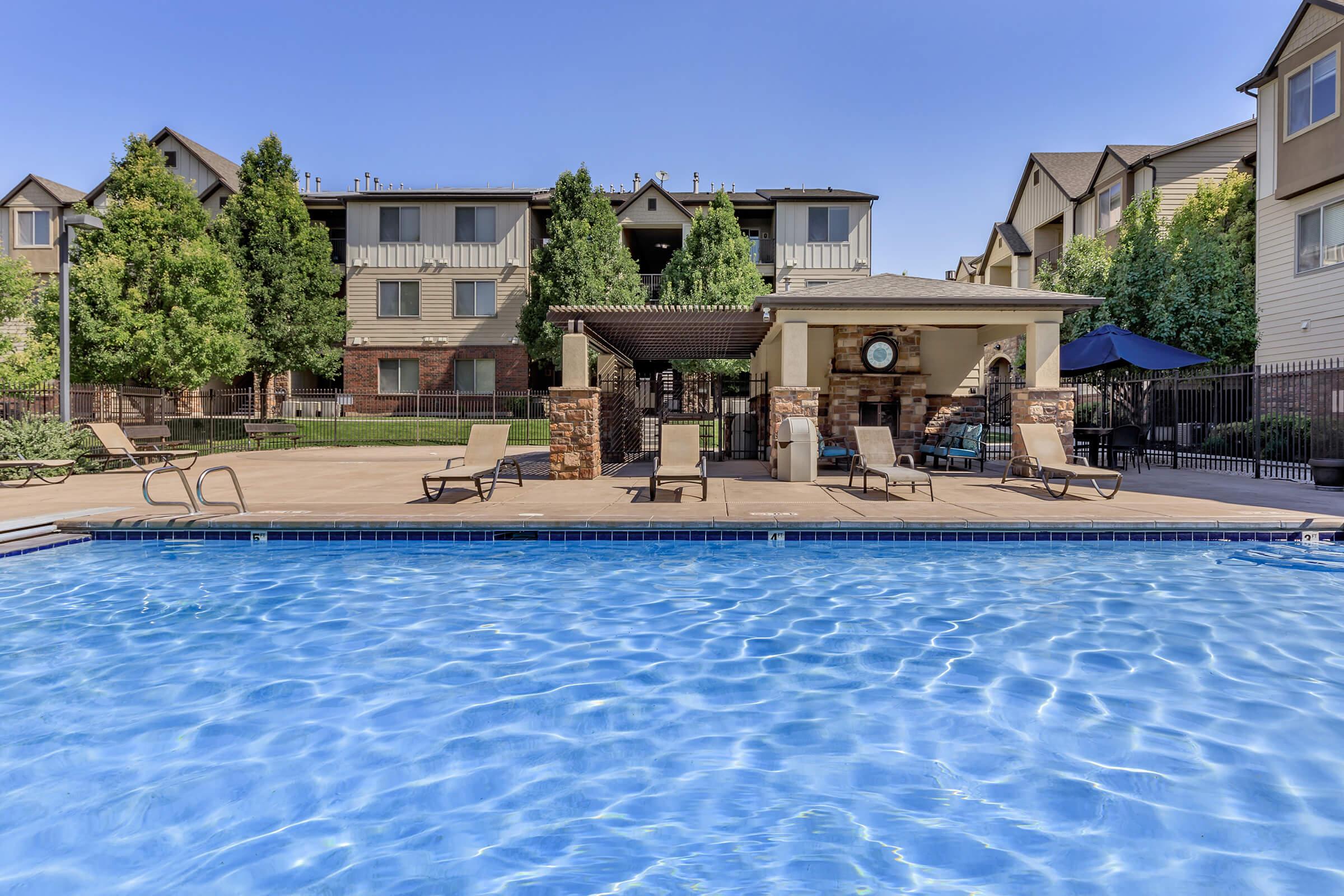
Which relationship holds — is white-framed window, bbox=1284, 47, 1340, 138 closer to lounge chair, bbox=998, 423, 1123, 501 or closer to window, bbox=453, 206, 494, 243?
lounge chair, bbox=998, 423, 1123, 501

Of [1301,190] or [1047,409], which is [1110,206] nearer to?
[1301,190]

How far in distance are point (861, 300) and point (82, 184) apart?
3409cm

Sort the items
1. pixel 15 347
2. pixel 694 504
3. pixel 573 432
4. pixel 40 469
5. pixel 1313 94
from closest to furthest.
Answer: pixel 694 504, pixel 40 469, pixel 573 432, pixel 1313 94, pixel 15 347

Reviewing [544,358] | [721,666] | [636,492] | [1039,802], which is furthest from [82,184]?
[1039,802]

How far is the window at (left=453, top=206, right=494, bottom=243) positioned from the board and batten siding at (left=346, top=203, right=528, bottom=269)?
131 mm

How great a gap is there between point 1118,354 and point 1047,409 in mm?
2603

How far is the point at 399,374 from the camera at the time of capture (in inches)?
1152

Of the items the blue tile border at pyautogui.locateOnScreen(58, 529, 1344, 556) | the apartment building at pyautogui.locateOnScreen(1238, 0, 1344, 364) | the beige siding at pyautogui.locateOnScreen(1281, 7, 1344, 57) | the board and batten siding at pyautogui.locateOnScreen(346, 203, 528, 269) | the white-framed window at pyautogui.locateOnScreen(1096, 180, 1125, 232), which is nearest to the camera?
the blue tile border at pyautogui.locateOnScreen(58, 529, 1344, 556)

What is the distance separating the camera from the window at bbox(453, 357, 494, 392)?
95.5 feet

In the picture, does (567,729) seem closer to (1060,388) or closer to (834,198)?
(1060,388)

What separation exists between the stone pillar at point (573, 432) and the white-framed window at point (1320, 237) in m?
16.9

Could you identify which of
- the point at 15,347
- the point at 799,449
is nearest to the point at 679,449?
the point at 799,449

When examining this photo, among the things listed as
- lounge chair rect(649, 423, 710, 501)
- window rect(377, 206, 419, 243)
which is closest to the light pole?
lounge chair rect(649, 423, 710, 501)

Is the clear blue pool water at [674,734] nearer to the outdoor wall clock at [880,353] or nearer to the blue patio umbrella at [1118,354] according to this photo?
the blue patio umbrella at [1118,354]
